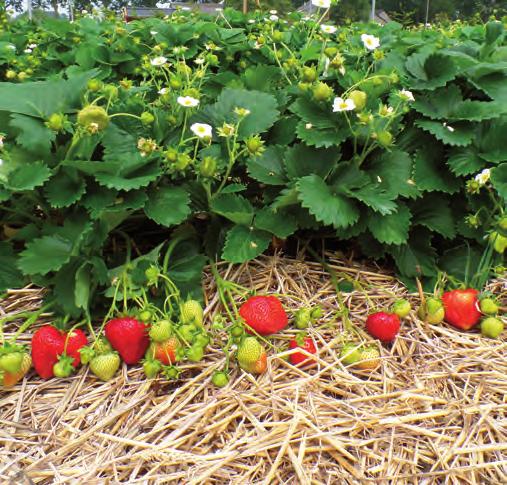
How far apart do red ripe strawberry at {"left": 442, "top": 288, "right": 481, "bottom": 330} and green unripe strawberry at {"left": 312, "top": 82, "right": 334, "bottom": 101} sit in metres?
0.57

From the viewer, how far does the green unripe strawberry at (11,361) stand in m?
1.10

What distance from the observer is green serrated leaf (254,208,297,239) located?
1.35 m

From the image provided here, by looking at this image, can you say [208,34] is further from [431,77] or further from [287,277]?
[287,277]

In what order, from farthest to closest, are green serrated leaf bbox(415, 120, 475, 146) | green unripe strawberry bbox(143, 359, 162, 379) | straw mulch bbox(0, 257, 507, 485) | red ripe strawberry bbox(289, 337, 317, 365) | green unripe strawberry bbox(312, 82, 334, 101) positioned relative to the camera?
green serrated leaf bbox(415, 120, 475, 146), green unripe strawberry bbox(312, 82, 334, 101), red ripe strawberry bbox(289, 337, 317, 365), green unripe strawberry bbox(143, 359, 162, 379), straw mulch bbox(0, 257, 507, 485)

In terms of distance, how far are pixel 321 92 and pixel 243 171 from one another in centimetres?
34

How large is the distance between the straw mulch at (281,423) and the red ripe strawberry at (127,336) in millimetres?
62

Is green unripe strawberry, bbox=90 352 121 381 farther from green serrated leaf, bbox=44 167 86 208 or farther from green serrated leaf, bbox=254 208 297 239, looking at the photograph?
green serrated leaf, bbox=254 208 297 239

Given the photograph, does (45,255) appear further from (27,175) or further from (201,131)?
(201,131)

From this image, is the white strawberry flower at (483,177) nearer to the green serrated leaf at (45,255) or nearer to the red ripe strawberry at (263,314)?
the red ripe strawberry at (263,314)

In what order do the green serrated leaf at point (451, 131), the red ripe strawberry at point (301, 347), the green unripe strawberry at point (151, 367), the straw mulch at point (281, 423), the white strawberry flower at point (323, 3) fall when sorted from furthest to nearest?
1. the white strawberry flower at point (323, 3)
2. the green serrated leaf at point (451, 131)
3. the red ripe strawberry at point (301, 347)
4. the green unripe strawberry at point (151, 367)
5. the straw mulch at point (281, 423)

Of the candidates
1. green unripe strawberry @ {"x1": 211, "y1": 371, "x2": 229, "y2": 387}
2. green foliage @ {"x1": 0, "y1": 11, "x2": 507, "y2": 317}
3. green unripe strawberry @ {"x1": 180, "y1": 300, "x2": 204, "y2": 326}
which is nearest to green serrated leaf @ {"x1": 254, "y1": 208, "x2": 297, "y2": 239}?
green foliage @ {"x1": 0, "y1": 11, "x2": 507, "y2": 317}

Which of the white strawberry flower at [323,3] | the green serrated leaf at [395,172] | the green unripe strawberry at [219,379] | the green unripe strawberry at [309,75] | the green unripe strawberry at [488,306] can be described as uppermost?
the white strawberry flower at [323,3]

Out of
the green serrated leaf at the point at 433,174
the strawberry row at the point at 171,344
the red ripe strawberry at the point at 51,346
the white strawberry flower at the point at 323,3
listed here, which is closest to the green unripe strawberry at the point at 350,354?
the strawberry row at the point at 171,344

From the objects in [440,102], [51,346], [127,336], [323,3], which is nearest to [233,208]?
[127,336]
